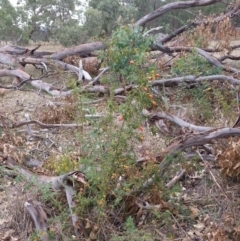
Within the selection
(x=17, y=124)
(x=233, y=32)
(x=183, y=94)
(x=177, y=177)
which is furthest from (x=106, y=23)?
(x=177, y=177)

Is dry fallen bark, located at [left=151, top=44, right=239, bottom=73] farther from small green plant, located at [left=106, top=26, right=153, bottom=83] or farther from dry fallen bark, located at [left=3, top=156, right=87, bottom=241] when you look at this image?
dry fallen bark, located at [left=3, top=156, right=87, bottom=241]

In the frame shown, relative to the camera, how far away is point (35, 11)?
1455 centimetres

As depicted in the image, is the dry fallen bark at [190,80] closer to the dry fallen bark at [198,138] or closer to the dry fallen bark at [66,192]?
the dry fallen bark at [198,138]

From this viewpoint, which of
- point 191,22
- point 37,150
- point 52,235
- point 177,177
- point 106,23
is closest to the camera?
point 52,235

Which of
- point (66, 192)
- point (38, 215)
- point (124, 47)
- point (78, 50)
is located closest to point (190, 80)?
point (124, 47)

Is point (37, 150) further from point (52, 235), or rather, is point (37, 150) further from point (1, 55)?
point (1, 55)

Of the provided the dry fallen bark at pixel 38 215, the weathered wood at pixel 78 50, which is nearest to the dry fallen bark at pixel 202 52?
the weathered wood at pixel 78 50

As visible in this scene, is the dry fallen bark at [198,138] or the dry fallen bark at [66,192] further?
the dry fallen bark at [198,138]

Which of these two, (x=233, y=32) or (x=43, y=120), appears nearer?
(x=43, y=120)

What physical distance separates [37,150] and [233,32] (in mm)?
4130

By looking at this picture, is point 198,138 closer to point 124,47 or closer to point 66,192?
point 66,192

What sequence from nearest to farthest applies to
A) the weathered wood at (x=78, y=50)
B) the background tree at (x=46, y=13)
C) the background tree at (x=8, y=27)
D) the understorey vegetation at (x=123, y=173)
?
the understorey vegetation at (x=123, y=173) → the weathered wood at (x=78, y=50) → the background tree at (x=8, y=27) → the background tree at (x=46, y=13)

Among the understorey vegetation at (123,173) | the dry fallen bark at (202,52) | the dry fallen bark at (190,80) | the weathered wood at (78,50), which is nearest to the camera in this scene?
the understorey vegetation at (123,173)

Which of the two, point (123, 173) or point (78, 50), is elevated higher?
point (123, 173)
